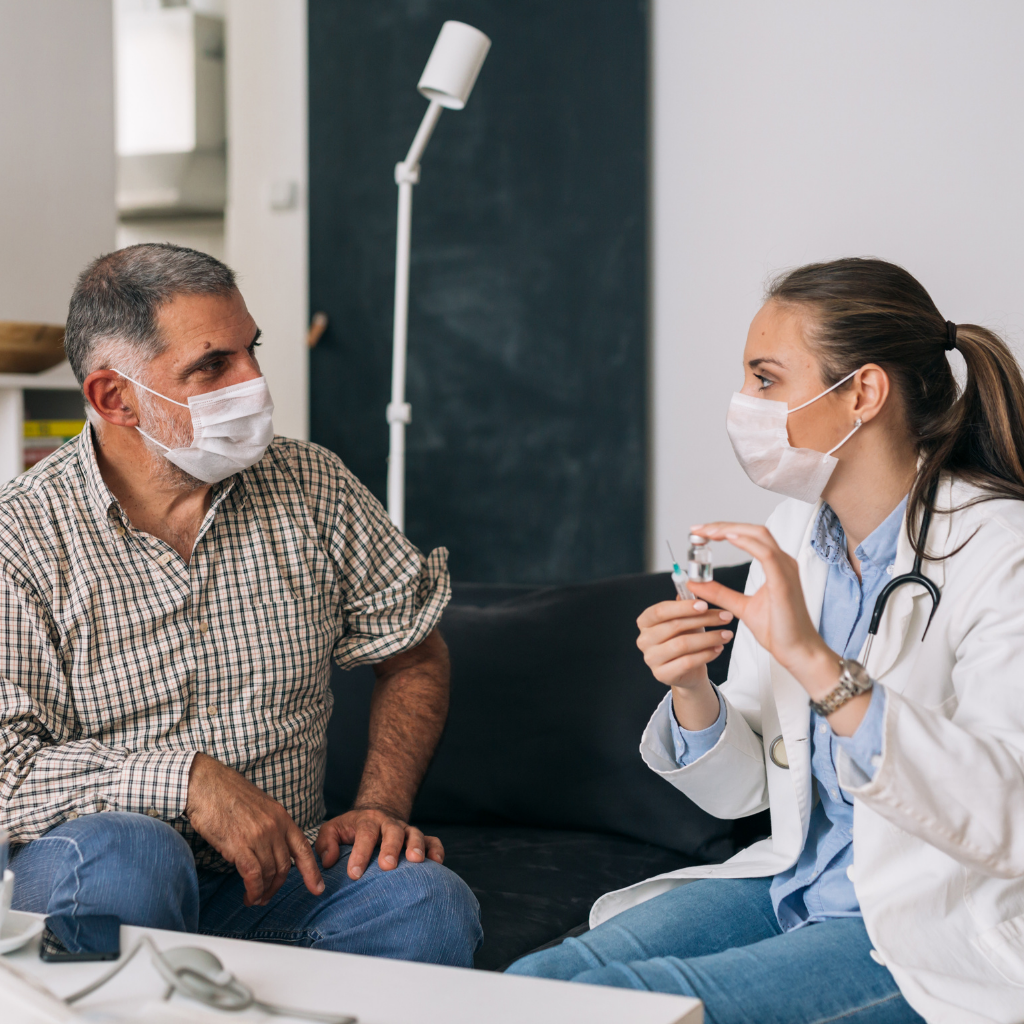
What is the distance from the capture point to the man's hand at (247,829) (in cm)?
137

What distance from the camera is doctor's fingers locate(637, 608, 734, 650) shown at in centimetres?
131

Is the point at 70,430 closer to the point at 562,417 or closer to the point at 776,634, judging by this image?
the point at 562,417

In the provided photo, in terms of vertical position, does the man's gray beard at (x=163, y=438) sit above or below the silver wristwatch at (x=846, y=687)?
above

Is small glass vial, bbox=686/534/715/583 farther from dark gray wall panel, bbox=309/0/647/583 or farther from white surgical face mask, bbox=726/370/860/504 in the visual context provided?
dark gray wall panel, bbox=309/0/647/583

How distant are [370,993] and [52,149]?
7.60 ft

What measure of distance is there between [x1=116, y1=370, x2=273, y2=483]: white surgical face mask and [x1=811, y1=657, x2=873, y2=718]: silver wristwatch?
2.83 feet

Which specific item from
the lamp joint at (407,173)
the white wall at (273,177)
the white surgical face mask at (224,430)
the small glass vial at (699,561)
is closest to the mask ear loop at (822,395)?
the small glass vial at (699,561)

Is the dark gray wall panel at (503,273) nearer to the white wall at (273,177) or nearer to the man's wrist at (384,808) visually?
the white wall at (273,177)

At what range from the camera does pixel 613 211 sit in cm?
294

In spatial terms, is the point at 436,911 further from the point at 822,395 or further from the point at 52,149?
the point at 52,149

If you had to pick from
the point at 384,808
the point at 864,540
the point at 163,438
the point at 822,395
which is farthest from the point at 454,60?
the point at 384,808

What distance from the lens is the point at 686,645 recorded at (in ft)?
4.29

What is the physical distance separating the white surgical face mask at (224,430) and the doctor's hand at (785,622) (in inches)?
29.3

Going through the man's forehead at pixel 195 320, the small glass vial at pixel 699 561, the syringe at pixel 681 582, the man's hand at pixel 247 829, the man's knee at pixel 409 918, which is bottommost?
the man's knee at pixel 409 918
